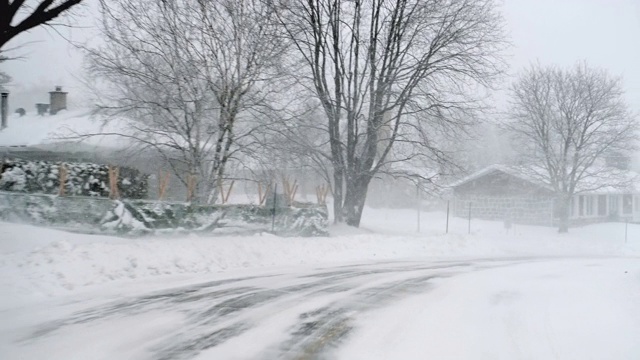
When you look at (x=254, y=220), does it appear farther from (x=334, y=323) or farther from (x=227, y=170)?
(x=334, y=323)

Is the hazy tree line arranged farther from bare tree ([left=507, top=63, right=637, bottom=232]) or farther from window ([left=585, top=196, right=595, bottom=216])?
window ([left=585, top=196, right=595, bottom=216])

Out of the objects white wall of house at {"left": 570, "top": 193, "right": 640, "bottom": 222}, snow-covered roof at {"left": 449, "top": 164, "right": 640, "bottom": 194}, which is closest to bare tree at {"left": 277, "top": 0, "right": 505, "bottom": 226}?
snow-covered roof at {"left": 449, "top": 164, "right": 640, "bottom": 194}

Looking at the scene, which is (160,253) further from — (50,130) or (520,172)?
(520,172)

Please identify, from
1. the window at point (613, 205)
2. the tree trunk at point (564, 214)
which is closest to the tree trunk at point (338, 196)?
the tree trunk at point (564, 214)

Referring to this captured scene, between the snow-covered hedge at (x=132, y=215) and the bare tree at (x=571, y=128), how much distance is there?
2128cm

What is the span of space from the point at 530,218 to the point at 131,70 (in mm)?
28237

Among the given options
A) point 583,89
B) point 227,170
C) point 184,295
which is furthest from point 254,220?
point 583,89

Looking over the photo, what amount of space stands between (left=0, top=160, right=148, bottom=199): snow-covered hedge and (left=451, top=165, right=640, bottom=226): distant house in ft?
69.3

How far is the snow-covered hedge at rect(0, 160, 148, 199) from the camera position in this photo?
13531mm

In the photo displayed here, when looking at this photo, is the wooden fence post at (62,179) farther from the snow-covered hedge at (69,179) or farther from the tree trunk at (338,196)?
the tree trunk at (338,196)

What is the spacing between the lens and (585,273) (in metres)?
12.4

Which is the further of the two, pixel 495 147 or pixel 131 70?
pixel 495 147

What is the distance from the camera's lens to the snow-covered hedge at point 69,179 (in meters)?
13.5

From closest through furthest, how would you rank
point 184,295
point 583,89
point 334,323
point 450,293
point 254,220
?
1. point 334,323
2. point 184,295
3. point 450,293
4. point 254,220
5. point 583,89
